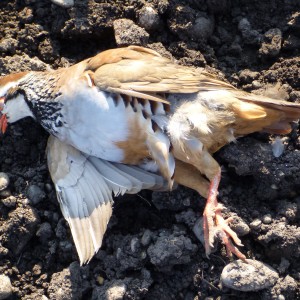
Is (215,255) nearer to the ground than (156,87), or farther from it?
nearer to the ground

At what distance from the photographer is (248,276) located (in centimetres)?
399

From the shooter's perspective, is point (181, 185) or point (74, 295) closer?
point (74, 295)

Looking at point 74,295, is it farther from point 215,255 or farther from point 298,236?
point 298,236

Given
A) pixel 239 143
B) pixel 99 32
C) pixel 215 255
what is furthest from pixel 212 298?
pixel 99 32

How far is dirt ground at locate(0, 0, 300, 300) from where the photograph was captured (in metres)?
4.20

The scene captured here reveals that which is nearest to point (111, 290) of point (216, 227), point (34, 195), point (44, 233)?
point (44, 233)

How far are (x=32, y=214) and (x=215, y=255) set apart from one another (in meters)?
1.32

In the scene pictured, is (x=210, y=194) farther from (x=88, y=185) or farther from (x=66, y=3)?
(x=66, y=3)

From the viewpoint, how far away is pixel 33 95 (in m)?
4.53

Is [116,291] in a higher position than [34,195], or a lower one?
lower

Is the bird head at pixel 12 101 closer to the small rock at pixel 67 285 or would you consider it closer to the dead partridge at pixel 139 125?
the dead partridge at pixel 139 125

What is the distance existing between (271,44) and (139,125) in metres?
1.33

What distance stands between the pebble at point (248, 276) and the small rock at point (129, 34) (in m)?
1.81

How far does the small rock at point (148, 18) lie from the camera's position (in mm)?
4816
